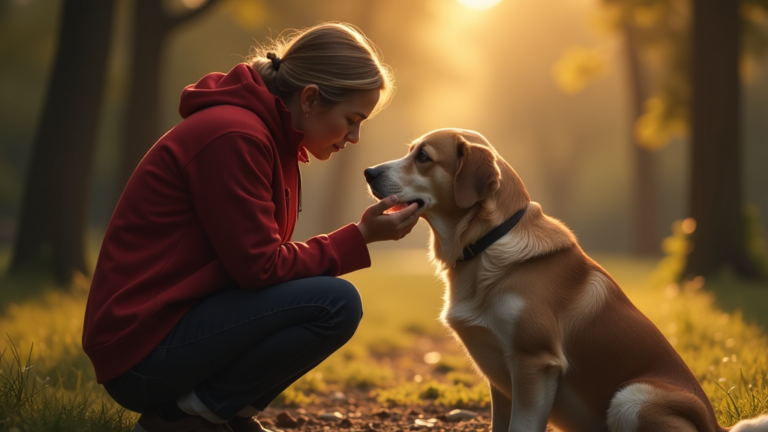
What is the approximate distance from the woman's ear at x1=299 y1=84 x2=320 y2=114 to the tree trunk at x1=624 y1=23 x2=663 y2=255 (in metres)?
21.1

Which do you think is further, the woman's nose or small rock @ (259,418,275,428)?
small rock @ (259,418,275,428)

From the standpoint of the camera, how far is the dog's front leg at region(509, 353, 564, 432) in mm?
3346

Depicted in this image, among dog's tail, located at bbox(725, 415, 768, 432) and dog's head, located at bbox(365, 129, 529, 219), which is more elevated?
dog's head, located at bbox(365, 129, 529, 219)

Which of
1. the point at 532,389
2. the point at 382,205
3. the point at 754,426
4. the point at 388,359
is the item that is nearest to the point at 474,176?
the point at 382,205

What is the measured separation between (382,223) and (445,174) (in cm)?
59

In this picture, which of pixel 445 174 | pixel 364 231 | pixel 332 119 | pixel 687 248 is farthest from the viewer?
pixel 687 248

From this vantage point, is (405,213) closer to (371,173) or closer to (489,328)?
(371,173)

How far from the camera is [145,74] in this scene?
11.4 m

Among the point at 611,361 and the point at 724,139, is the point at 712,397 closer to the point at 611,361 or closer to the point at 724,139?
the point at 611,361

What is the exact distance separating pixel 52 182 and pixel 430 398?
239 inches

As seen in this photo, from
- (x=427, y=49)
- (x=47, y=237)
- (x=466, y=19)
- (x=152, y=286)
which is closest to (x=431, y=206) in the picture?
(x=152, y=286)

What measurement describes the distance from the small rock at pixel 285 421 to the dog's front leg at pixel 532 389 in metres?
1.47

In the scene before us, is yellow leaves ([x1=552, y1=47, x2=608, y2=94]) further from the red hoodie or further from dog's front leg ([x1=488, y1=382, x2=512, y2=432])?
the red hoodie

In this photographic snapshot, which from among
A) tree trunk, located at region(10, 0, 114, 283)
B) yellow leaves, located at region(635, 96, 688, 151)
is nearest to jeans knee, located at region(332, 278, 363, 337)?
tree trunk, located at region(10, 0, 114, 283)
